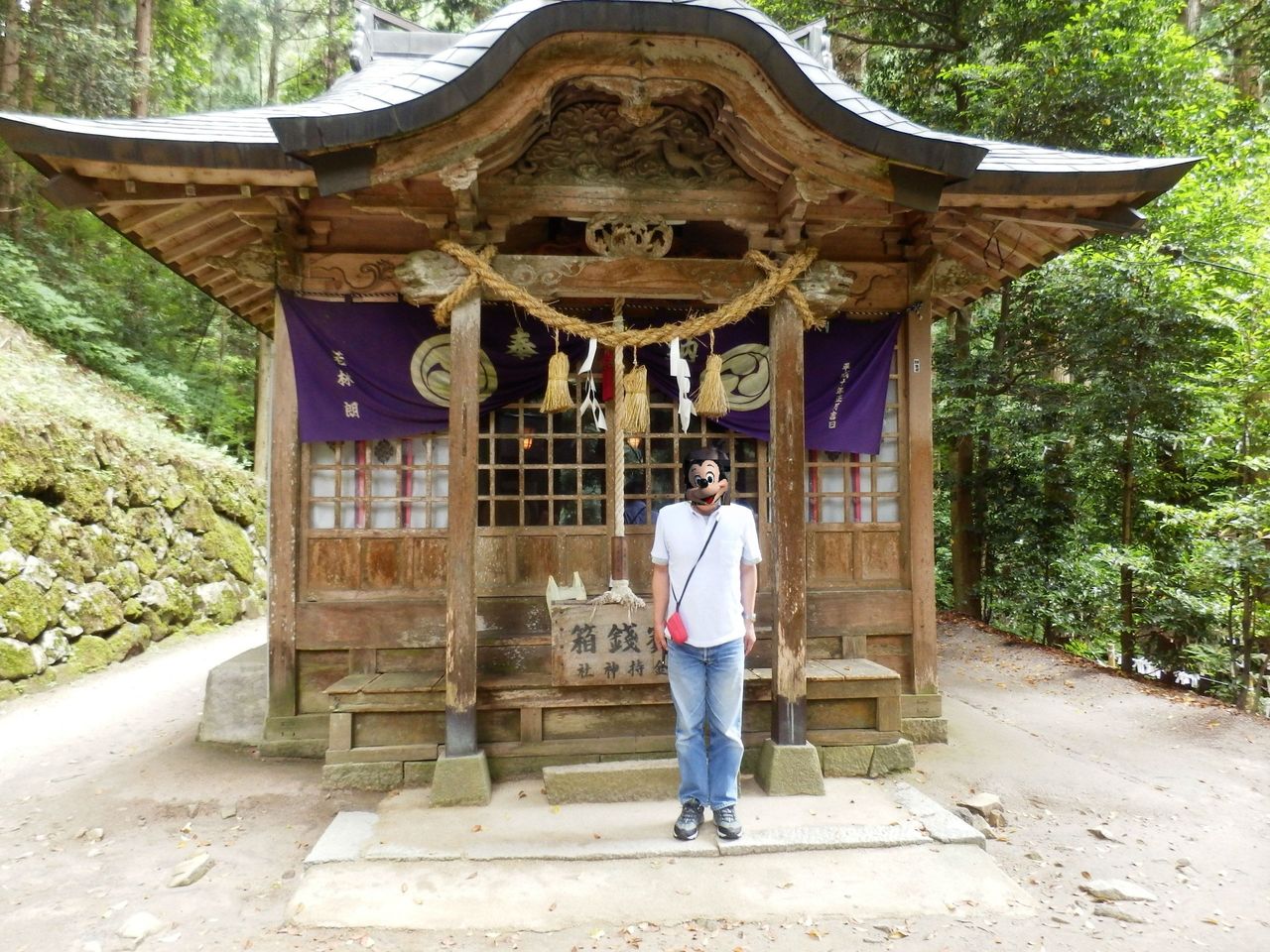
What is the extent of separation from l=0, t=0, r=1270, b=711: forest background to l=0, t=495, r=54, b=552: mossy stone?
263 inches

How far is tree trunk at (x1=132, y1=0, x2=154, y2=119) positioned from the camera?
13938 millimetres

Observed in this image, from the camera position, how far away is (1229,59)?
1228cm

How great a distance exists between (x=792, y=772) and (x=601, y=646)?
4.82 ft

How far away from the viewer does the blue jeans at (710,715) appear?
402 cm

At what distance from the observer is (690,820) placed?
3.99 m

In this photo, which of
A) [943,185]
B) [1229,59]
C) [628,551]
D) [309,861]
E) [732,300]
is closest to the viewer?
[309,861]

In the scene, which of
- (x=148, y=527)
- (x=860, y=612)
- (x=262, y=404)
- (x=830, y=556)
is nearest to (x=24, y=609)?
(x=148, y=527)

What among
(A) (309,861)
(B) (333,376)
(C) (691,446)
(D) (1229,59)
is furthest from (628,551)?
(D) (1229,59)

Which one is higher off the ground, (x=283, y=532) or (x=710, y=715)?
(x=283, y=532)

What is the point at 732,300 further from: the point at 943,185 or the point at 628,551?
the point at 628,551

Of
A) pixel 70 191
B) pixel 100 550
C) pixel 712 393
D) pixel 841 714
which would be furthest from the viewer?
pixel 100 550

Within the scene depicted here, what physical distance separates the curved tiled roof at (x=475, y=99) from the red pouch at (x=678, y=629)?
2996 millimetres

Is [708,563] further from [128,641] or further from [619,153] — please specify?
[128,641]

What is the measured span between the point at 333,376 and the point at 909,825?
499cm
